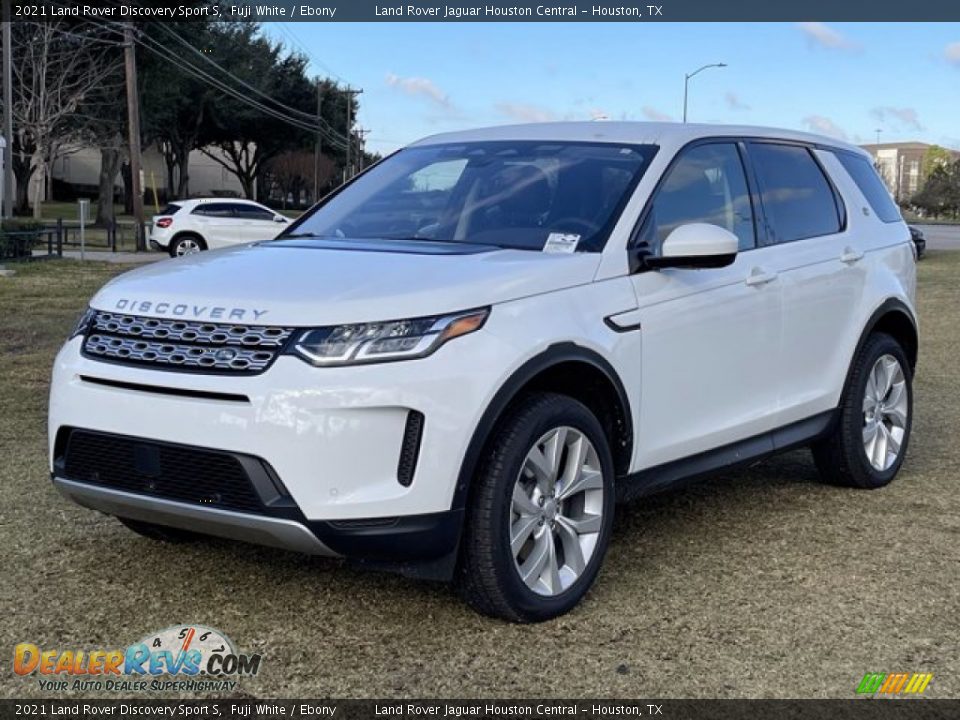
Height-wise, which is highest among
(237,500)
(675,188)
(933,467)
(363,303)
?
(675,188)

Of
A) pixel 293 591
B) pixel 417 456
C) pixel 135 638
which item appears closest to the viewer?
pixel 417 456

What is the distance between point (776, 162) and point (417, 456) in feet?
9.42

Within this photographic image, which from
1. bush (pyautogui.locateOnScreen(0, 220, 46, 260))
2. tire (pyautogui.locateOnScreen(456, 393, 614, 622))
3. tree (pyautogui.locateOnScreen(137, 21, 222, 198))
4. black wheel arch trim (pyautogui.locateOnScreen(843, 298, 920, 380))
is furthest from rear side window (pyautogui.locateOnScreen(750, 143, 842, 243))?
tree (pyautogui.locateOnScreen(137, 21, 222, 198))

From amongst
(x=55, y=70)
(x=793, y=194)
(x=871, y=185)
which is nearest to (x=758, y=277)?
(x=793, y=194)

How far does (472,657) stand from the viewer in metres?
3.76

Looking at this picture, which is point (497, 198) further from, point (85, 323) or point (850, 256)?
point (850, 256)

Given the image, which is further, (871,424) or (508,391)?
(871,424)

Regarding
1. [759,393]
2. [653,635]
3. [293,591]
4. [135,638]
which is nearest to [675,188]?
[759,393]

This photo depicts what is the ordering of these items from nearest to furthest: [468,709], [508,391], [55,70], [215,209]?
[468,709] → [508,391] → [215,209] → [55,70]

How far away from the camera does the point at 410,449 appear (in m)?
3.62

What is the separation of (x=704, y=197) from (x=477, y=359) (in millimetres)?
1780

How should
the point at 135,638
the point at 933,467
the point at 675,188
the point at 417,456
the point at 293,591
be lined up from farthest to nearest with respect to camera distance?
the point at 933,467, the point at 675,188, the point at 293,591, the point at 135,638, the point at 417,456

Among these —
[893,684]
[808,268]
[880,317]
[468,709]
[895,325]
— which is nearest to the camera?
[468,709]

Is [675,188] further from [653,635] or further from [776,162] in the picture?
[653,635]
